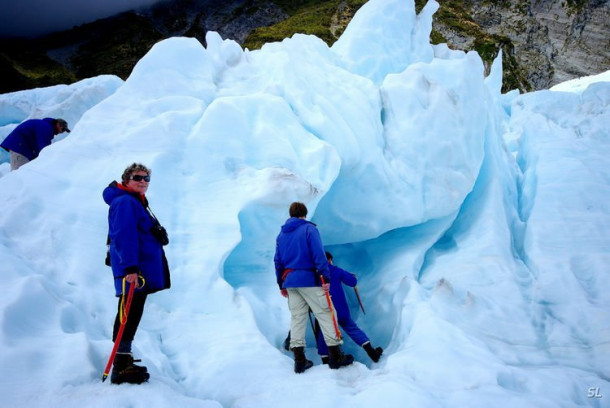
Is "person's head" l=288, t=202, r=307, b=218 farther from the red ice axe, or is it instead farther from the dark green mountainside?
the dark green mountainside

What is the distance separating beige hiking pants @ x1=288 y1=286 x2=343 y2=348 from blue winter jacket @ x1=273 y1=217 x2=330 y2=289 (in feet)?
0.33

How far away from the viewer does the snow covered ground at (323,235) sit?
2.84 meters

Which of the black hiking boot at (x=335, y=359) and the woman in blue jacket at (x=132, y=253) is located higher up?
the woman in blue jacket at (x=132, y=253)

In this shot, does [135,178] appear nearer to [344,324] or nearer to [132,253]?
[132,253]

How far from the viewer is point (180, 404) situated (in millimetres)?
2383

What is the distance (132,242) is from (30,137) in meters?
4.79

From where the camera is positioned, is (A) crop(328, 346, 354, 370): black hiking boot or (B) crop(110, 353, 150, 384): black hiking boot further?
(A) crop(328, 346, 354, 370): black hiking boot

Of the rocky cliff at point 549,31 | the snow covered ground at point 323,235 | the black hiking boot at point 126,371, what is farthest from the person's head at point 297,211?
the rocky cliff at point 549,31

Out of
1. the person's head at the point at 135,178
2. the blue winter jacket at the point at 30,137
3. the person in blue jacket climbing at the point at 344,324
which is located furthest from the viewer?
the blue winter jacket at the point at 30,137

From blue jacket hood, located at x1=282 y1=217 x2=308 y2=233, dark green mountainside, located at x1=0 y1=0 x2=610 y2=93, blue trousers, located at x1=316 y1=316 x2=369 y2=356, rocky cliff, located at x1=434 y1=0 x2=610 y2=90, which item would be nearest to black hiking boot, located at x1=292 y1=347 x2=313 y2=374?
blue trousers, located at x1=316 y1=316 x2=369 y2=356

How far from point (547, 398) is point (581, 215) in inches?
138

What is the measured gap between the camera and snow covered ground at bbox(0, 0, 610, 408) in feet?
9.32

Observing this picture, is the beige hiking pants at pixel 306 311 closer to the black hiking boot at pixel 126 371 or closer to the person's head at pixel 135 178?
the black hiking boot at pixel 126 371

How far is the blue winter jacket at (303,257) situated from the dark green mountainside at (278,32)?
30.4m
